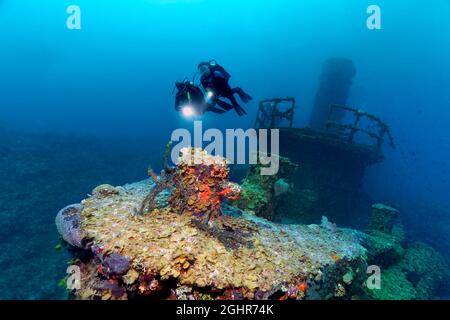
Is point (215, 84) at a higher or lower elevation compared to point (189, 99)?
higher

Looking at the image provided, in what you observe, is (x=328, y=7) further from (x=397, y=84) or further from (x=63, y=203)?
(x=63, y=203)

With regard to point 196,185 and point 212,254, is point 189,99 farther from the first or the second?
point 212,254

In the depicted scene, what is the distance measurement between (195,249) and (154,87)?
157 meters

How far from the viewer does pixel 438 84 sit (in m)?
140

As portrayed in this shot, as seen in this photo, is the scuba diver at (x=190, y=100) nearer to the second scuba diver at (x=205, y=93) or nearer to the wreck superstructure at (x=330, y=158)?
the second scuba diver at (x=205, y=93)

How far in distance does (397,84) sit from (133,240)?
6088 inches

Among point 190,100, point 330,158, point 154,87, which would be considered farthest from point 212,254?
point 154,87

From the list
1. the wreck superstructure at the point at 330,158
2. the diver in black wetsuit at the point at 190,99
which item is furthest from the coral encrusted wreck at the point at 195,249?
the wreck superstructure at the point at 330,158

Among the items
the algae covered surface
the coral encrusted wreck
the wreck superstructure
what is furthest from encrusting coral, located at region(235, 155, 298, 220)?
the wreck superstructure

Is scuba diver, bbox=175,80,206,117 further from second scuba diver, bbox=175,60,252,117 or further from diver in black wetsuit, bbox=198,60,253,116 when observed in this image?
diver in black wetsuit, bbox=198,60,253,116

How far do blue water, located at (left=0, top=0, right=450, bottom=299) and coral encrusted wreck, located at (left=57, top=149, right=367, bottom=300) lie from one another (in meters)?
6.86

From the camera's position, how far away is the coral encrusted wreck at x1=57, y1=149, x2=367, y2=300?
282cm

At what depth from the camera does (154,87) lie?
151250mm
